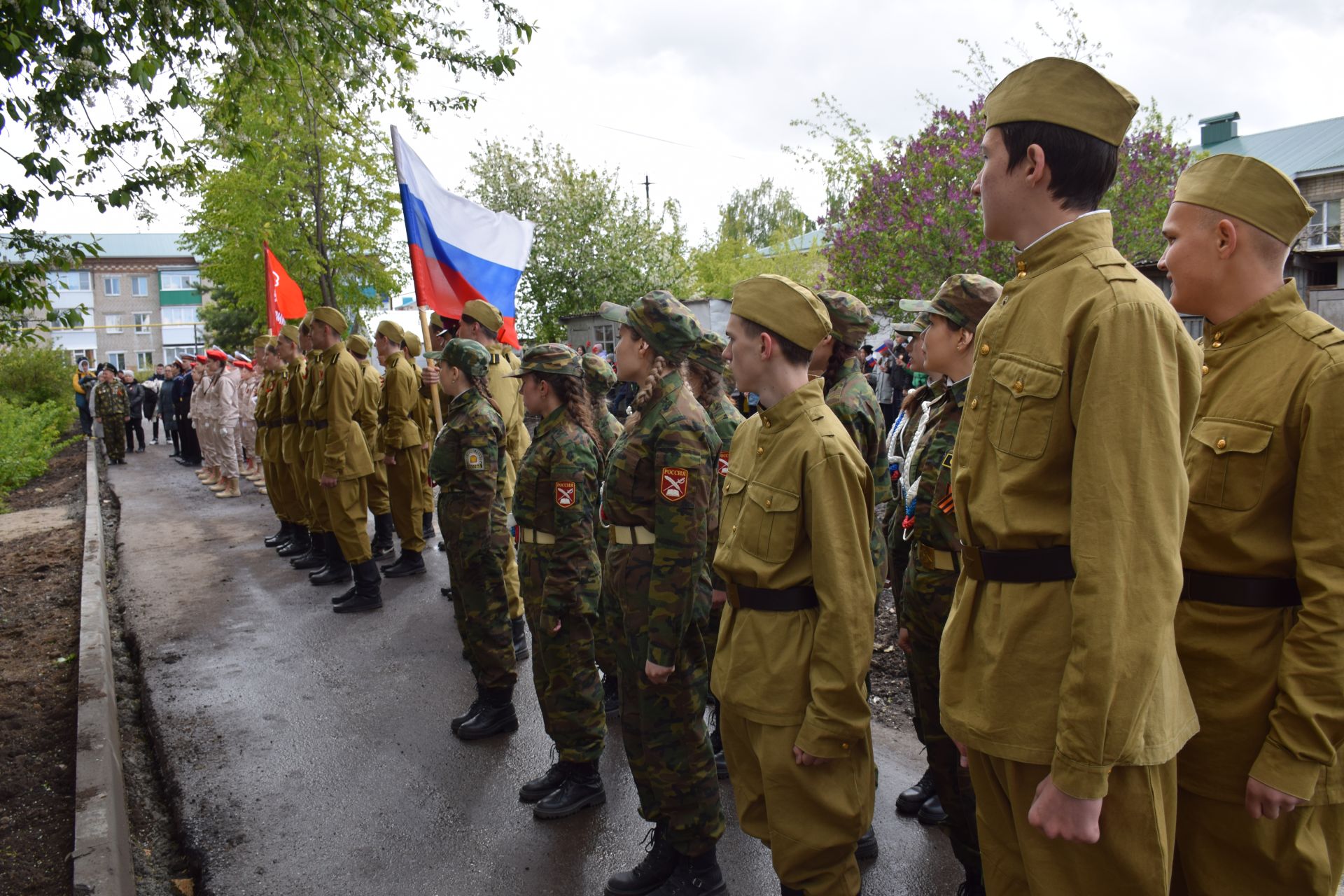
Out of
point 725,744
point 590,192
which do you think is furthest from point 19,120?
point 590,192

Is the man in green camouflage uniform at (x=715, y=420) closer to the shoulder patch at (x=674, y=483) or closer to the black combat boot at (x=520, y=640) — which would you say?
the shoulder patch at (x=674, y=483)

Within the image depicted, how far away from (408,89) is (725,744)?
18.7 feet

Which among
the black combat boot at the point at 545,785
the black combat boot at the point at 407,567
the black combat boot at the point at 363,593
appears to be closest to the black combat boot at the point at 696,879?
the black combat boot at the point at 545,785

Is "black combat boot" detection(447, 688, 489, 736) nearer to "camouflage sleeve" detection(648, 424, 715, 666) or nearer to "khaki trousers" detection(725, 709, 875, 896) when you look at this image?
"camouflage sleeve" detection(648, 424, 715, 666)

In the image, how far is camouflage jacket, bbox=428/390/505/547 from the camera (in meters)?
5.23

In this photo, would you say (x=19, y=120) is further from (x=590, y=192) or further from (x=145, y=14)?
(x=590, y=192)

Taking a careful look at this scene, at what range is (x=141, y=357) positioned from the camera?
7562 centimetres

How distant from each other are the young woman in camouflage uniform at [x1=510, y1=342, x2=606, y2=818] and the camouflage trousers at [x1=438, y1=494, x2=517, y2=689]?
2.70 ft

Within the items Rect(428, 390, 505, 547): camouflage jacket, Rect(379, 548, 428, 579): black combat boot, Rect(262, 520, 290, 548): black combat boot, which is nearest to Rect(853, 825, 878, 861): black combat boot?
Rect(428, 390, 505, 547): camouflage jacket

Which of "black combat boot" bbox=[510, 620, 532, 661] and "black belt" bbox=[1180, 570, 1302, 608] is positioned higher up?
"black belt" bbox=[1180, 570, 1302, 608]

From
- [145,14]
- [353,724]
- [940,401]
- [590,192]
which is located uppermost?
[590,192]

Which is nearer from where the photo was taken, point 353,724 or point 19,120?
point 19,120

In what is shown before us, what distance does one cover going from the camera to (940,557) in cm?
341

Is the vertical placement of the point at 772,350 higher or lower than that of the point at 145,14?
lower
